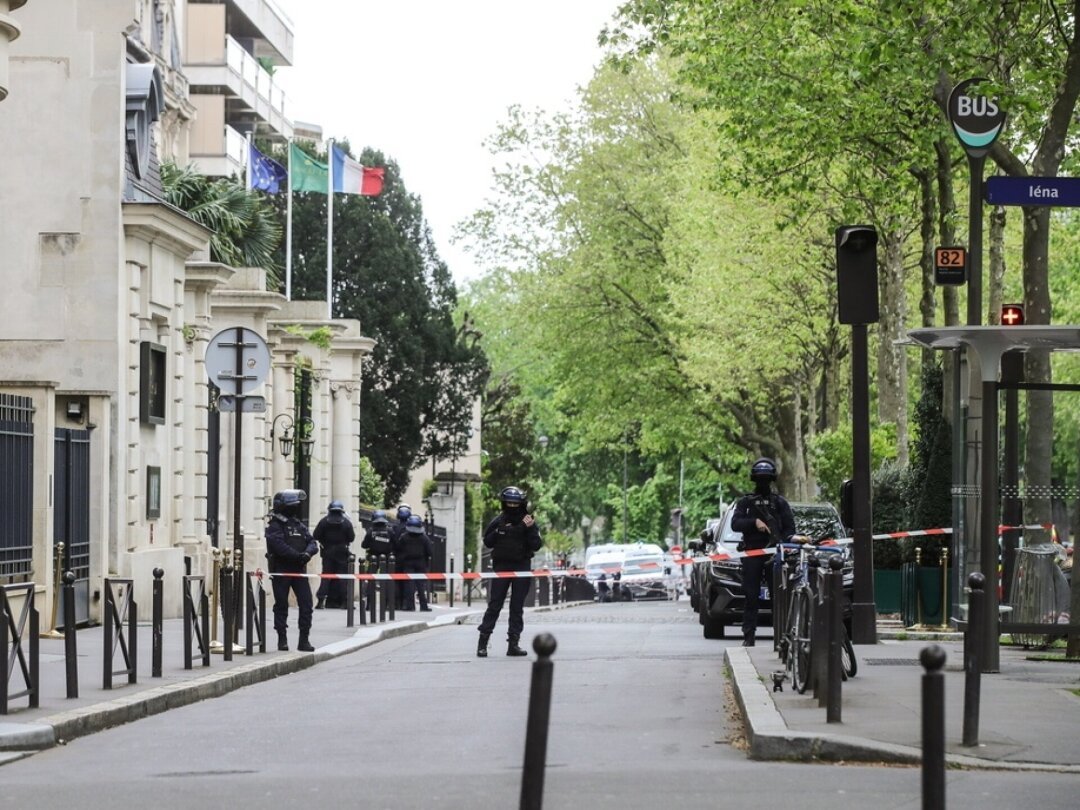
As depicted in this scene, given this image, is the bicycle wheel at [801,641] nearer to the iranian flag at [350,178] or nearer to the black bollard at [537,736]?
the black bollard at [537,736]

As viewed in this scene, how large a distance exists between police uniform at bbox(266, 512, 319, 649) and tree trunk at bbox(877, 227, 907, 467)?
1322 cm

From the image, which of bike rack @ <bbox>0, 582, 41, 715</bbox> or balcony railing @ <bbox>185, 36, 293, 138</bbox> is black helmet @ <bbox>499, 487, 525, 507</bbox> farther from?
balcony railing @ <bbox>185, 36, 293, 138</bbox>

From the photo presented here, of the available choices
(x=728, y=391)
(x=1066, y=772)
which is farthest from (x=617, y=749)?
(x=728, y=391)

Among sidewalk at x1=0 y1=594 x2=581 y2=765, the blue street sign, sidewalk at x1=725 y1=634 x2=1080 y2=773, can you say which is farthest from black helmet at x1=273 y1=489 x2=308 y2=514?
the blue street sign

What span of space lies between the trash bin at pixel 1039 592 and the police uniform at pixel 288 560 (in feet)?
22.6

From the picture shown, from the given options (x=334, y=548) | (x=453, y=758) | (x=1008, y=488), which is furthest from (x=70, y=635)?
(x=334, y=548)

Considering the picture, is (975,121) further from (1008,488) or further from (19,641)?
(19,641)

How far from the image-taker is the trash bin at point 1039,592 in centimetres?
1841

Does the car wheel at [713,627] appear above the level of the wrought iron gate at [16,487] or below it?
below

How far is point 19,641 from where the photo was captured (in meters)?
13.7

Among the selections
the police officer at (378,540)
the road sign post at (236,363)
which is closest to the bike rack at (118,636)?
the road sign post at (236,363)

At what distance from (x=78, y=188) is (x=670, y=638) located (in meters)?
9.15

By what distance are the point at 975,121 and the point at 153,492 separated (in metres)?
13.9

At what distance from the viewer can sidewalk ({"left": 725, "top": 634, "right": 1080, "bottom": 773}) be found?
36.1ft
